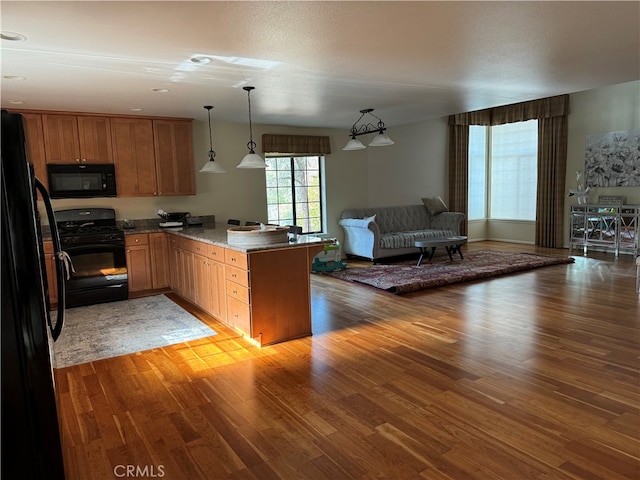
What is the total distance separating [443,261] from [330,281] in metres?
2.21

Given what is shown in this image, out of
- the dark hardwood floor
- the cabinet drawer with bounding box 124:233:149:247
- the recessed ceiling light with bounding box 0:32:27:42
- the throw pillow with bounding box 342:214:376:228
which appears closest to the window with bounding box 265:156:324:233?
the throw pillow with bounding box 342:214:376:228

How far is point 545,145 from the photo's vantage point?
868 cm

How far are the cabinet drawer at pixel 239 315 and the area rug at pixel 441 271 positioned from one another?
7.01 ft

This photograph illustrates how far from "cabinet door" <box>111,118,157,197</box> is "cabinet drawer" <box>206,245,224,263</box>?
1.94 m

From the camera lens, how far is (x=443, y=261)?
746cm

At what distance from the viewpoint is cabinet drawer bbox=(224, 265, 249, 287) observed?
384 centimetres

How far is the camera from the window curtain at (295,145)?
23.1 feet

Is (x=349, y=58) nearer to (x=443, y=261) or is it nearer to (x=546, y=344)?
(x=546, y=344)

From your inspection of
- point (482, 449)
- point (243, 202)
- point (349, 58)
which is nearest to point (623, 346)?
point (482, 449)

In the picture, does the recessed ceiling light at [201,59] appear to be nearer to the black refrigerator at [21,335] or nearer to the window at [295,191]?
the black refrigerator at [21,335]

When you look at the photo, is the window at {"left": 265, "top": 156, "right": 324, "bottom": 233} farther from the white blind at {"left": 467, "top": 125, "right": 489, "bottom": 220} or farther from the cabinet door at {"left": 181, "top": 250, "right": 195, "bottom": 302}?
the white blind at {"left": 467, "top": 125, "right": 489, "bottom": 220}

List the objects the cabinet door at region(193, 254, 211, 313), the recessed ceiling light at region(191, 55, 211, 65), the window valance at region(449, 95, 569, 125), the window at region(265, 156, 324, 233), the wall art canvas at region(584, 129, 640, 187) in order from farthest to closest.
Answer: the window valance at region(449, 95, 569, 125) → the wall art canvas at region(584, 129, 640, 187) → the window at region(265, 156, 324, 233) → the cabinet door at region(193, 254, 211, 313) → the recessed ceiling light at region(191, 55, 211, 65)

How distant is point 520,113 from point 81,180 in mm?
7727

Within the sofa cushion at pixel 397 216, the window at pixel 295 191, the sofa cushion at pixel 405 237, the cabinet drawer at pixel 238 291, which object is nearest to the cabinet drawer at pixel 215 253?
A: the cabinet drawer at pixel 238 291
